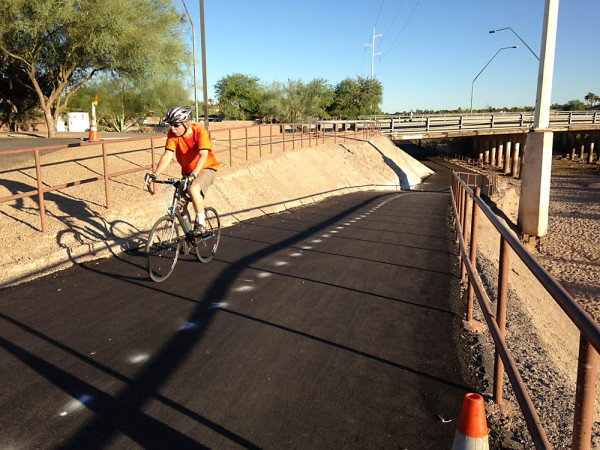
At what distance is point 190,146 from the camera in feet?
23.1

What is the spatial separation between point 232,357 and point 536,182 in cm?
1562

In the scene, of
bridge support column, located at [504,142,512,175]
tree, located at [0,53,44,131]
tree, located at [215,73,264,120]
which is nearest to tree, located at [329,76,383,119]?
tree, located at [215,73,264,120]

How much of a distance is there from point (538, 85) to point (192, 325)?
15807 mm

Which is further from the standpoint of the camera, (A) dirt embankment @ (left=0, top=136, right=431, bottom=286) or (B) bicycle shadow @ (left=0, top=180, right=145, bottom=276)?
(B) bicycle shadow @ (left=0, top=180, right=145, bottom=276)

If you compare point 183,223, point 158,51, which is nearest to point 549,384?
point 183,223

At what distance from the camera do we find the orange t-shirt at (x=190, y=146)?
22.6 feet

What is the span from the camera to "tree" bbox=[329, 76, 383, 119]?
2921 inches

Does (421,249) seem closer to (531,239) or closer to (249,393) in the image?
(249,393)

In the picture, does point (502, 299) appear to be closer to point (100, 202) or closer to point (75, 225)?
point (75, 225)

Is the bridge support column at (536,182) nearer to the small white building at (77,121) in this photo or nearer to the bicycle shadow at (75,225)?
the bicycle shadow at (75,225)

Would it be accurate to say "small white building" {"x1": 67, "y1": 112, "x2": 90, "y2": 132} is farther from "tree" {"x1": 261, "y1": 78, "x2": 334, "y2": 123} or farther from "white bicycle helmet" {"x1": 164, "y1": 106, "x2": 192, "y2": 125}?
"white bicycle helmet" {"x1": 164, "y1": 106, "x2": 192, "y2": 125}

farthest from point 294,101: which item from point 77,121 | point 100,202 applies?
point 100,202

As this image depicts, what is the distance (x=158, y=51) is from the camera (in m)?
25.0

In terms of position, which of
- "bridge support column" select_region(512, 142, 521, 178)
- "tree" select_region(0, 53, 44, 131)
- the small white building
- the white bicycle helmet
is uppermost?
"tree" select_region(0, 53, 44, 131)
